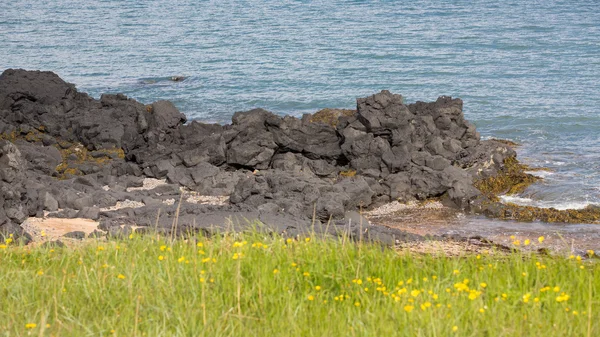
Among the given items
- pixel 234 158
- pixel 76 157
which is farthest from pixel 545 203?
pixel 76 157

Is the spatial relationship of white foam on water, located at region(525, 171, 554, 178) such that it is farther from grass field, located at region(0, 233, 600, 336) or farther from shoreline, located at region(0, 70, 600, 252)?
grass field, located at region(0, 233, 600, 336)

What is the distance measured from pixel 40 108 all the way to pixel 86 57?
22.7 meters

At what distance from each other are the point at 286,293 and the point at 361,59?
3445cm

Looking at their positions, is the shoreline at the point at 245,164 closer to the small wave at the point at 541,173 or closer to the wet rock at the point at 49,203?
the wet rock at the point at 49,203

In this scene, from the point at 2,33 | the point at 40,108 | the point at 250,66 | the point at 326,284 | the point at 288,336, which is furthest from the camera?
the point at 2,33

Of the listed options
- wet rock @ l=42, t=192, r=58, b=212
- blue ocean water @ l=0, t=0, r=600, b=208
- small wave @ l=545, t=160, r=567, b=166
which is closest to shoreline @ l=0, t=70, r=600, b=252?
wet rock @ l=42, t=192, r=58, b=212

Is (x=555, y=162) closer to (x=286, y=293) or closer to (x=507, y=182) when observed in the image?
(x=507, y=182)

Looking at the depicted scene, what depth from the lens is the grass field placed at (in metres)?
5.92

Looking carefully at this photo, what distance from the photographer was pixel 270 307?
6523 mm

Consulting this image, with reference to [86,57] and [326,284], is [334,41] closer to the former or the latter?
[86,57]

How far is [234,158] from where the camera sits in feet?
60.8

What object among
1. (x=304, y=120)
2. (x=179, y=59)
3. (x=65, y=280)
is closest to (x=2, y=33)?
(x=179, y=59)

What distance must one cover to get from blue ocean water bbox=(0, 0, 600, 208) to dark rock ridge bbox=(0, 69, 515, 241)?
2391 millimetres

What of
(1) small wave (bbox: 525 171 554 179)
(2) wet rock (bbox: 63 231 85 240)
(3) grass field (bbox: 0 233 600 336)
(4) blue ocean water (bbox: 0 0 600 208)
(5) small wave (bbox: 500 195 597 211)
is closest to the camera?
(3) grass field (bbox: 0 233 600 336)
